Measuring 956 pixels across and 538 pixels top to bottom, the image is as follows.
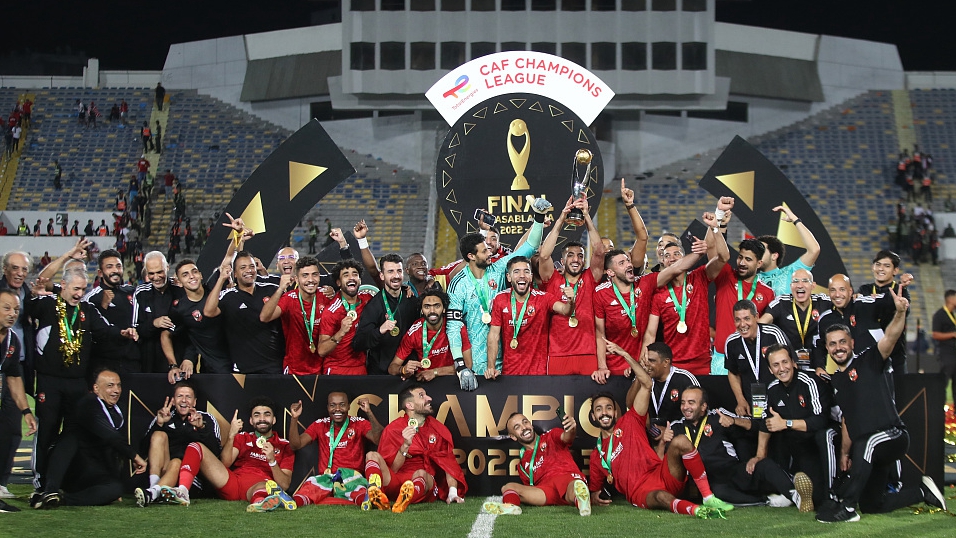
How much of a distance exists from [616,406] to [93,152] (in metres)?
31.1

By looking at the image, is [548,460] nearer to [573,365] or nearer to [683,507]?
[573,365]

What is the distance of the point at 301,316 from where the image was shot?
316 inches

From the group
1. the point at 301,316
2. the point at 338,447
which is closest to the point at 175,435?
the point at 338,447

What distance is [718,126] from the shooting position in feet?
114

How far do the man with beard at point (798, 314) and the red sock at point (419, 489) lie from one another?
2712 mm

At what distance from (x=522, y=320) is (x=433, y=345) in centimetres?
69

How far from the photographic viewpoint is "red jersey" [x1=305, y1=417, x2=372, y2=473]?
23.9 ft

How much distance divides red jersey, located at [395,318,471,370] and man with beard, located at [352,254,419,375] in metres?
0.11

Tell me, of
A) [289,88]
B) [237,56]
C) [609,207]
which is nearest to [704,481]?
[609,207]

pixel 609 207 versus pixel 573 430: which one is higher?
pixel 609 207

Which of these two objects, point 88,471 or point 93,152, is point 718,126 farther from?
point 88,471

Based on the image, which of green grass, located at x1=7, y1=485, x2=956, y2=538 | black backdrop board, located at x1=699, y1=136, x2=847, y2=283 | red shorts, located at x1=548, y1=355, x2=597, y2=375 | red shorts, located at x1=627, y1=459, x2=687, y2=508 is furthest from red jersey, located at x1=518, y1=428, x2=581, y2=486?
black backdrop board, located at x1=699, y1=136, x2=847, y2=283

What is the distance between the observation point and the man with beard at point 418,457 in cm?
704

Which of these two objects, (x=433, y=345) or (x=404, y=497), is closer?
(x=404, y=497)
